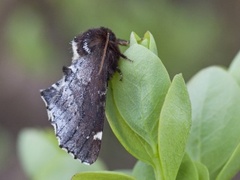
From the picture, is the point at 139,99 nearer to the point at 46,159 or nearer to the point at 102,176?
the point at 102,176

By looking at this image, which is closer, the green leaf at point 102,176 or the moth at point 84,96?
the green leaf at point 102,176

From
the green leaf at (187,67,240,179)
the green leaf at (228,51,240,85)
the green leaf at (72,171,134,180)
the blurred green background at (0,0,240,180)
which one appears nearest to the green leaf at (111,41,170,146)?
the green leaf at (72,171,134,180)

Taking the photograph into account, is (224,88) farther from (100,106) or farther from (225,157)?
(100,106)

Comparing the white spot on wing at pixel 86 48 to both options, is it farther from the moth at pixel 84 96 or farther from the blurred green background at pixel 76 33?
the blurred green background at pixel 76 33

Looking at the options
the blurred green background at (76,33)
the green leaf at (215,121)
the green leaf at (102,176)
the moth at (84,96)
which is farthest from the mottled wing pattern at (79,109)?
the blurred green background at (76,33)

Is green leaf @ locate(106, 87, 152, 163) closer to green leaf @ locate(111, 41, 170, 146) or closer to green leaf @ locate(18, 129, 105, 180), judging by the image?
green leaf @ locate(111, 41, 170, 146)

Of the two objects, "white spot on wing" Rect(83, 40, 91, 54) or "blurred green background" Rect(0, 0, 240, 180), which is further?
"blurred green background" Rect(0, 0, 240, 180)
